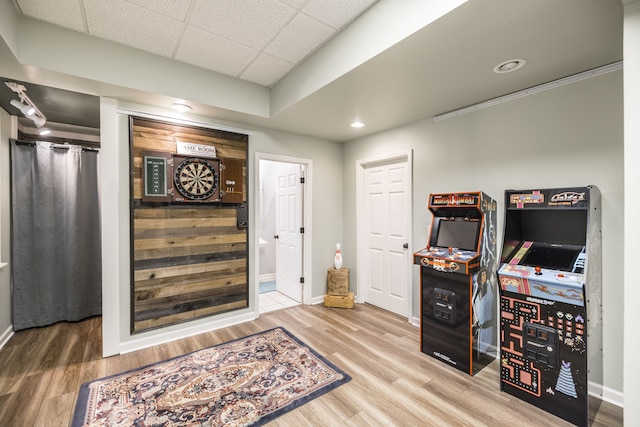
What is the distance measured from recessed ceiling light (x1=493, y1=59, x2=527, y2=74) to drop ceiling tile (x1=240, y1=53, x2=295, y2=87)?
5.84 feet

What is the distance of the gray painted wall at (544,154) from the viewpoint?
6.91ft

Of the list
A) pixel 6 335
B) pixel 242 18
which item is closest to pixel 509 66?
pixel 242 18

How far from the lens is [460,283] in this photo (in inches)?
99.1

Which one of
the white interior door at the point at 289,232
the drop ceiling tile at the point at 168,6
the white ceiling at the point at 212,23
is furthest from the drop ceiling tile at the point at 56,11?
the white interior door at the point at 289,232

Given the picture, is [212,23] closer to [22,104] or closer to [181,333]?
[22,104]

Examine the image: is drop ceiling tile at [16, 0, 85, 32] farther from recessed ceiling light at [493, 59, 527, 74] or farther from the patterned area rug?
recessed ceiling light at [493, 59, 527, 74]

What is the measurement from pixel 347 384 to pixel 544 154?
257cm

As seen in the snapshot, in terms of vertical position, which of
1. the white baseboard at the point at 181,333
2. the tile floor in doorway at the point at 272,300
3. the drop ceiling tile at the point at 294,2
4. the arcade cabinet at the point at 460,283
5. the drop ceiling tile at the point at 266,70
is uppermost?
the drop ceiling tile at the point at 266,70

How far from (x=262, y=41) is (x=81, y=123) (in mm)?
2952

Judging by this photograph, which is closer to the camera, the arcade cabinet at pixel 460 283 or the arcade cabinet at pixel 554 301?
the arcade cabinet at pixel 554 301

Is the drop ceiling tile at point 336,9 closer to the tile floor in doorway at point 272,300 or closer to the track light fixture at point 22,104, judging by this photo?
the track light fixture at point 22,104

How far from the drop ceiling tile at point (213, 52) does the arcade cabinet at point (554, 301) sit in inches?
104

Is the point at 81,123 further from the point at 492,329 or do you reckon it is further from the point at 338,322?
the point at 492,329

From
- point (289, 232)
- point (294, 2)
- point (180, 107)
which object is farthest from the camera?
point (289, 232)
